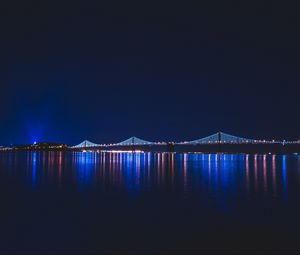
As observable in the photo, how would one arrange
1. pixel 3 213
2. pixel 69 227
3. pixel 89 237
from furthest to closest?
pixel 3 213
pixel 69 227
pixel 89 237

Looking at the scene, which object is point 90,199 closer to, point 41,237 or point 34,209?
point 34,209

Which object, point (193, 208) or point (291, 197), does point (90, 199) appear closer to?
point (193, 208)

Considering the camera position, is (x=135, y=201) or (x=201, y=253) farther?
(x=135, y=201)

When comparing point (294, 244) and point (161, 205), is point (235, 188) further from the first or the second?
point (294, 244)

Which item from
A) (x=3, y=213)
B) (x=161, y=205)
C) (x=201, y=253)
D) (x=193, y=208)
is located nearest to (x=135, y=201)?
(x=161, y=205)

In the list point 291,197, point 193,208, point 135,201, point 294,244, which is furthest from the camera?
point 291,197

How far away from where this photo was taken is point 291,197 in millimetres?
12312

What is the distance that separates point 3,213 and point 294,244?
21.6ft

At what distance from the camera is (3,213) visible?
944cm

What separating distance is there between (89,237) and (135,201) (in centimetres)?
432

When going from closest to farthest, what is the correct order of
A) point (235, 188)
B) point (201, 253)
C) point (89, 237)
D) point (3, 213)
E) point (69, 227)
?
point (201, 253) → point (89, 237) → point (69, 227) → point (3, 213) → point (235, 188)

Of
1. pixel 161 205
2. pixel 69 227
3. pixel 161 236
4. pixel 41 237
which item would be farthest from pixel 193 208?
pixel 41 237

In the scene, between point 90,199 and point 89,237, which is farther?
point 90,199

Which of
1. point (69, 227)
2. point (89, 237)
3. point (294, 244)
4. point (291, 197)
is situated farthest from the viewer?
point (291, 197)
